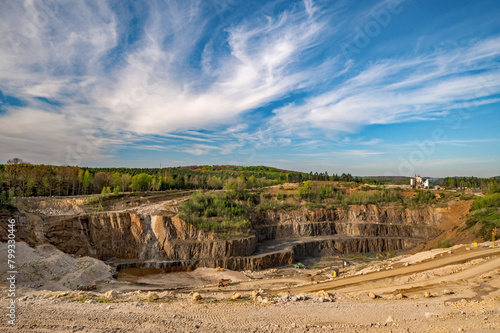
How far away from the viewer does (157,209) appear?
46.9 metres

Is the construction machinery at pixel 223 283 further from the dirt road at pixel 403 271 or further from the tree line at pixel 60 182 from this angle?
the tree line at pixel 60 182

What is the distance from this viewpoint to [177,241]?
40688 millimetres

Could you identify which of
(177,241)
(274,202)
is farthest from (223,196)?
(177,241)

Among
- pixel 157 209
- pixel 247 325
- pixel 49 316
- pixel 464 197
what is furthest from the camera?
pixel 464 197

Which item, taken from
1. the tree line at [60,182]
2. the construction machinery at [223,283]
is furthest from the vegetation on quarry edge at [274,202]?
the tree line at [60,182]

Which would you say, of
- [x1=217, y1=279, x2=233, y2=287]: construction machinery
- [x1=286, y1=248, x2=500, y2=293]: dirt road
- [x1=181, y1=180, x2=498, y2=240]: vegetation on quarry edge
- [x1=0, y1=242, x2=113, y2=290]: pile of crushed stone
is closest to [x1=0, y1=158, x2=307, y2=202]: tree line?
[x1=181, y1=180, x2=498, y2=240]: vegetation on quarry edge

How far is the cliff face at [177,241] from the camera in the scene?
124 ft

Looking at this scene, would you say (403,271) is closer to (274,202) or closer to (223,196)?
(274,202)

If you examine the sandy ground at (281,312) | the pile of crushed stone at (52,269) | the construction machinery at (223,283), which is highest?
the sandy ground at (281,312)

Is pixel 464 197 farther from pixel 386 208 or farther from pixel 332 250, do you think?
pixel 332 250

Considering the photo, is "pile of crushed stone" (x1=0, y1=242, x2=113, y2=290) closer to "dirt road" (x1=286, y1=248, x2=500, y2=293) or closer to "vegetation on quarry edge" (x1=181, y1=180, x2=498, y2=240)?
"vegetation on quarry edge" (x1=181, y1=180, x2=498, y2=240)

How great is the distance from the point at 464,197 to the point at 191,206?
57.4m

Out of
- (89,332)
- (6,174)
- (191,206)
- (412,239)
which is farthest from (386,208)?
(6,174)

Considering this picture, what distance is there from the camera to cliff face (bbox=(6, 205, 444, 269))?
124ft
